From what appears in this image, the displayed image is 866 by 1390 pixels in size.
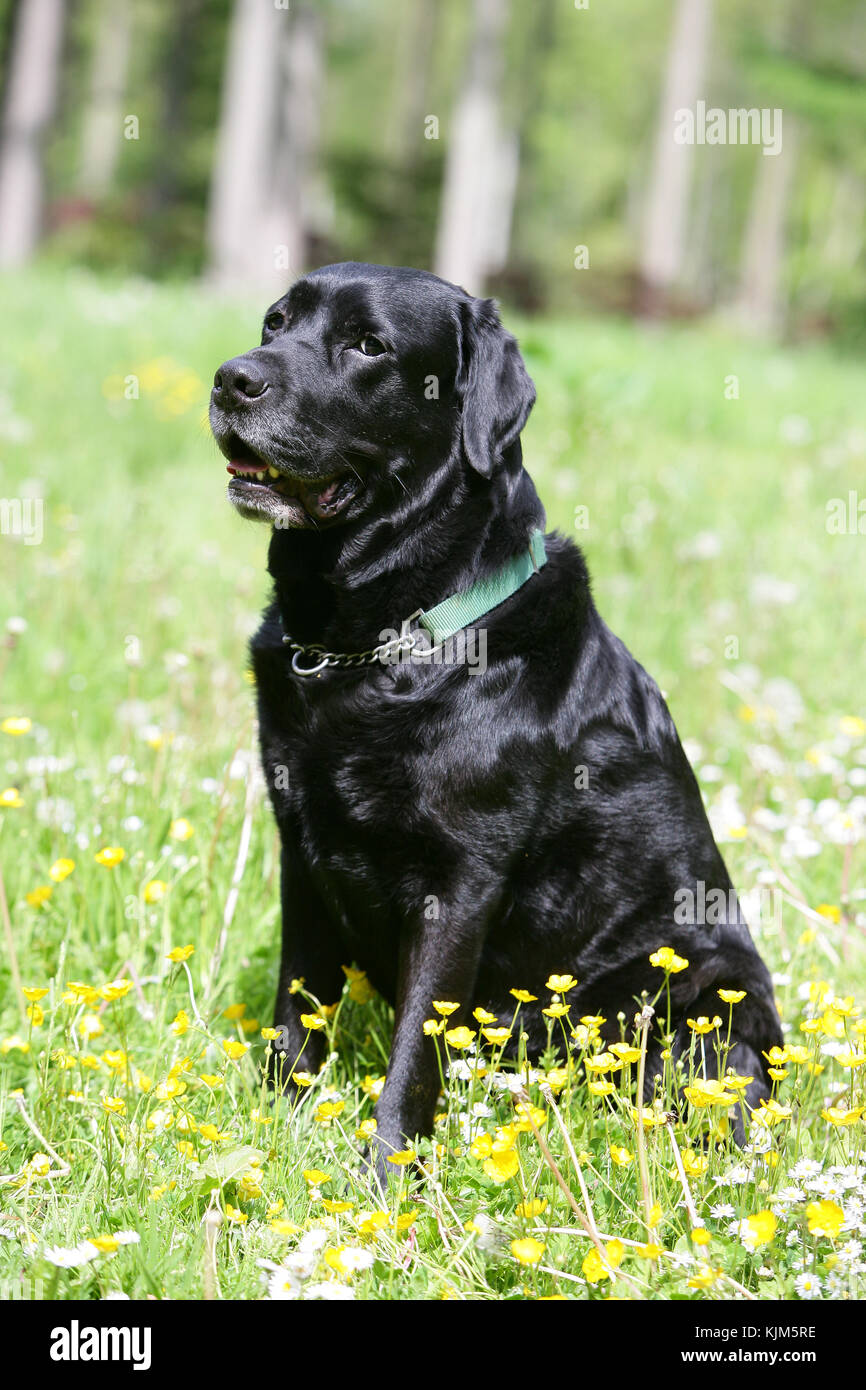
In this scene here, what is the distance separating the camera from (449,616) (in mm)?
2568

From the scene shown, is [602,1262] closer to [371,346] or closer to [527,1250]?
[527,1250]

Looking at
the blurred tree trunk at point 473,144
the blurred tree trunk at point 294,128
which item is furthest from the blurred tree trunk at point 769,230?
the blurred tree trunk at point 294,128

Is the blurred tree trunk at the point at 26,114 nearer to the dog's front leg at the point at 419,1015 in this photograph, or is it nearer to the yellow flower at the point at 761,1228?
the dog's front leg at the point at 419,1015

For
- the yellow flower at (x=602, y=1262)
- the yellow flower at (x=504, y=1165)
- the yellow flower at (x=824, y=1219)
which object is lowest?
the yellow flower at (x=602, y=1262)

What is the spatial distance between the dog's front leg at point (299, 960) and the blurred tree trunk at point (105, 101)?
1331 inches

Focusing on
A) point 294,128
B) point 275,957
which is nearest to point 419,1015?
point 275,957

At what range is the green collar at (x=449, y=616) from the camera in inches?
101

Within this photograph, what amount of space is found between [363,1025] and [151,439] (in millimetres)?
5173

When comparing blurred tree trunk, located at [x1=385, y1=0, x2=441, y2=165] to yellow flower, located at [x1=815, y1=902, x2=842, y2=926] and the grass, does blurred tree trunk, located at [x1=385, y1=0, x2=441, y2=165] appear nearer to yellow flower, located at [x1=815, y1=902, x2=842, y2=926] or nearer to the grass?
the grass

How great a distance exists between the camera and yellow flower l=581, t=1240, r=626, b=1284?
1781mm

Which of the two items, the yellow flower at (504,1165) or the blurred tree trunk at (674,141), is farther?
the blurred tree trunk at (674,141)

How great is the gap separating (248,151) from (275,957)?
14.3 m

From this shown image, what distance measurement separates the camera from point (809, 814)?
12.9ft

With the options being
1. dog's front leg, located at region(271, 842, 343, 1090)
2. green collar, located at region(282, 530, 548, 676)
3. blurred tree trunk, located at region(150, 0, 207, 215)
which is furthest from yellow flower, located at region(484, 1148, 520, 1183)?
blurred tree trunk, located at region(150, 0, 207, 215)
